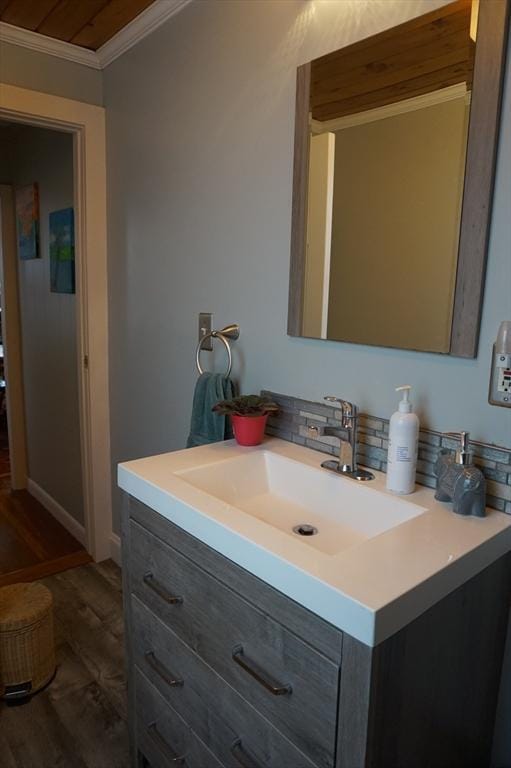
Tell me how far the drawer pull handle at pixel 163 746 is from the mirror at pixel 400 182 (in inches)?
43.5

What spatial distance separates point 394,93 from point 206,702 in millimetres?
1434

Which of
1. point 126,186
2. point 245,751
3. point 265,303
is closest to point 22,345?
point 126,186

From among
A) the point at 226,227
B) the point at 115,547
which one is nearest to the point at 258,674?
the point at 226,227

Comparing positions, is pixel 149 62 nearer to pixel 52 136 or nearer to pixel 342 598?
Answer: pixel 52 136

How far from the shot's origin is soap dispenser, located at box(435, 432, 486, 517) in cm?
104

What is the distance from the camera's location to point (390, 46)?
121cm

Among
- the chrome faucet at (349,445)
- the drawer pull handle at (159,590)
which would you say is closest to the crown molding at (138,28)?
the chrome faucet at (349,445)

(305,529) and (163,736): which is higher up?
(305,529)

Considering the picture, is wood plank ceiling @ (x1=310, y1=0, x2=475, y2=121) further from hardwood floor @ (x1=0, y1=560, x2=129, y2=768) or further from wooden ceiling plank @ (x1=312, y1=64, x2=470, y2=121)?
hardwood floor @ (x1=0, y1=560, x2=129, y2=768)

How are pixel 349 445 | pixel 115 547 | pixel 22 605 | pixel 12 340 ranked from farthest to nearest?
1. pixel 12 340
2. pixel 115 547
3. pixel 22 605
4. pixel 349 445

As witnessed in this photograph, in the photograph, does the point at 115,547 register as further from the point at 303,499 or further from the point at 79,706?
the point at 303,499

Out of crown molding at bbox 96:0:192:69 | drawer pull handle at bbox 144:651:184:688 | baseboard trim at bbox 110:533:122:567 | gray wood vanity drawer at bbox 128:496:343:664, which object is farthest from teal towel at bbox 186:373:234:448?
crown molding at bbox 96:0:192:69

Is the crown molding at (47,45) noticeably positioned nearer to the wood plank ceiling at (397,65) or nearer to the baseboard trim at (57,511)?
the wood plank ceiling at (397,65)

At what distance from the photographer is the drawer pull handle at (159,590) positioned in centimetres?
116
